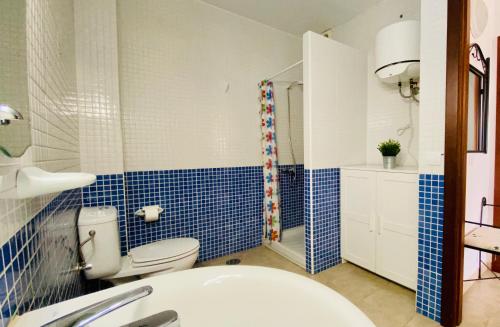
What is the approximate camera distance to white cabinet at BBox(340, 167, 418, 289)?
1.55 m

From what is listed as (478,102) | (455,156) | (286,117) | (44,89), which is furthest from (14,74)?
(478,102)

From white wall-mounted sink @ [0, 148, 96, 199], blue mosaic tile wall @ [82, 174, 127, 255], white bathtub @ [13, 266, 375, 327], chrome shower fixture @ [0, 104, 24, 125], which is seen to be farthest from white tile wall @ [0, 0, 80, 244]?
blue mosaic tile wall @ [82, 174, 127, 255]

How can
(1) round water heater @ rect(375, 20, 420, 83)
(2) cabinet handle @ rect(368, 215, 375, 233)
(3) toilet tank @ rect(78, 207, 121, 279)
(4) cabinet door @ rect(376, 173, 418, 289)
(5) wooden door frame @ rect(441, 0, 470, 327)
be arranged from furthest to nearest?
1. (2) cabinet handle @ rect(368, 215, 375, 233)
2. (1) round water heater @ rect(375, 20, 420, 83)
3. (4) cabinet door @ rect(376, 173, 418, 289)
4. (3) toilet tank @ rect(78, 207, 121, 279)
5. (5) wooden door frame @ rect(441, 0, 470, 327)

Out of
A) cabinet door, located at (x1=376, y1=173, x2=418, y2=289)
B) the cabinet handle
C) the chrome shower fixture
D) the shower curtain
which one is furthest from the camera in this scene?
the shower curtain

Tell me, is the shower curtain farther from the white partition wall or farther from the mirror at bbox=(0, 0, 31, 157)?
the mirror at bbox=(0, 0, 31, 157)

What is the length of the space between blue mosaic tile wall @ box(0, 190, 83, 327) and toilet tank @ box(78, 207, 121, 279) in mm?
250

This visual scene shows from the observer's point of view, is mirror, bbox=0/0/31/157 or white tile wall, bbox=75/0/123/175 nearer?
mirror, bbox=0/0/31/157

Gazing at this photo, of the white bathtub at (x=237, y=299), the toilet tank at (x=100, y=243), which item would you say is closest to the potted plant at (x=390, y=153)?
the white bathtub at (x=237, y=299)

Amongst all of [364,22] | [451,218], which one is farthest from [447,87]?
[364,22]

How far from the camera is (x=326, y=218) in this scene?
194 cm

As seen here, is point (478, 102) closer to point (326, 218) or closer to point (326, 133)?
point (326, 133)

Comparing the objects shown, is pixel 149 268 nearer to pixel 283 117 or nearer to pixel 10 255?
pixel 10 255

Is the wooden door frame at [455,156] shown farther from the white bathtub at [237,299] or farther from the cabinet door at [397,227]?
the white bathtub at [237,299]

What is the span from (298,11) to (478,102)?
1.81m
